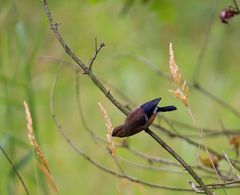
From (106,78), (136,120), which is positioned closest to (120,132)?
(136,120)

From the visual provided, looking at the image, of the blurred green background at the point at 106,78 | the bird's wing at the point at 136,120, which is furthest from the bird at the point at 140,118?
the blurred green background at the point at 106,78

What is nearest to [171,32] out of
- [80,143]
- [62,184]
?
[80,143]

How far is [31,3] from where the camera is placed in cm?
530

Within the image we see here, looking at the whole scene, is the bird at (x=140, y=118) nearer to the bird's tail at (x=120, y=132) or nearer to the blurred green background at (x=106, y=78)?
the bird's tail at (x=120, y=132)

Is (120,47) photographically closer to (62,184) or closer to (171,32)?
(171,32)

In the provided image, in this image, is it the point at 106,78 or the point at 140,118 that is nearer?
the point at 140,118

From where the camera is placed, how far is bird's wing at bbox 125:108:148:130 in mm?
1452

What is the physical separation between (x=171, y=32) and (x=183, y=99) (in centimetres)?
363

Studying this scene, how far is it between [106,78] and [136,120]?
2.48 meters

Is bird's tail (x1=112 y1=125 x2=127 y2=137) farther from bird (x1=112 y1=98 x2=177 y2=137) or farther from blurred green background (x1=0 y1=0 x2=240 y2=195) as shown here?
blurred green background (x1=0 y1=0 x2=240 y2=195)

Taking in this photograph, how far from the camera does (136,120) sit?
57.2 inches

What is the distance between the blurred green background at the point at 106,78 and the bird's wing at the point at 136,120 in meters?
0.83

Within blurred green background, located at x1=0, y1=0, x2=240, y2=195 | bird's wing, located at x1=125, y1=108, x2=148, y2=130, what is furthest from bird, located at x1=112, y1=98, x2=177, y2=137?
blurred green background, located at x1=0, y1=0, x2=240, y2=195

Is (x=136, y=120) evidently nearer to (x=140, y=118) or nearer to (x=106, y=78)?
(x=140, y=118)
